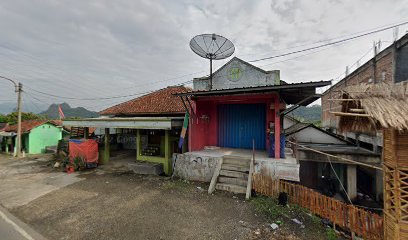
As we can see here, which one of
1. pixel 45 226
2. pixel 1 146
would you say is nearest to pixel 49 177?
Result: pixel 45 226

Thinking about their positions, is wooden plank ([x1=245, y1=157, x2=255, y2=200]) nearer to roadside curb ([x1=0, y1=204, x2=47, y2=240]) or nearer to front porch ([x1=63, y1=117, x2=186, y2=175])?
front porch ([x1=63, y1=117, x2=186, y2=175])

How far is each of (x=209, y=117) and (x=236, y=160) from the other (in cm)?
355

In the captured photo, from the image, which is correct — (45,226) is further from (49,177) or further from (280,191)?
(280,191)

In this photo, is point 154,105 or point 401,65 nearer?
point 401,65

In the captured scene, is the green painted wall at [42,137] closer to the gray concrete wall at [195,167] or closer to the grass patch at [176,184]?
the gray concrete wall at [195,167]

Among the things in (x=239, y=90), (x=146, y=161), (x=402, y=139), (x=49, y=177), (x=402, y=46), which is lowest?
(x=49, y=177)

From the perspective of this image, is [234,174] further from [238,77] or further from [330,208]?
[238,77]

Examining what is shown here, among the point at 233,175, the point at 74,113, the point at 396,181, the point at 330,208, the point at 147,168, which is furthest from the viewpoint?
the point at 74,113

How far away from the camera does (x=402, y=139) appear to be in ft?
12.1

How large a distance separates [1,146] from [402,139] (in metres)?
33.6

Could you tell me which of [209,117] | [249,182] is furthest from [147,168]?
[249,182]

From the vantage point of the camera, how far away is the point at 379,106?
12.1ft

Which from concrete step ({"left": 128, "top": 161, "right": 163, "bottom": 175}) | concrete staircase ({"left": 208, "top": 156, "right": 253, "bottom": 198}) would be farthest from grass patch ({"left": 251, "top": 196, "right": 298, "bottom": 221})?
concrete step ({"left": 128, "top": 161, "right": 163, "bottom": 175})

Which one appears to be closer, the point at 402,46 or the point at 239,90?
the point at 239,90
